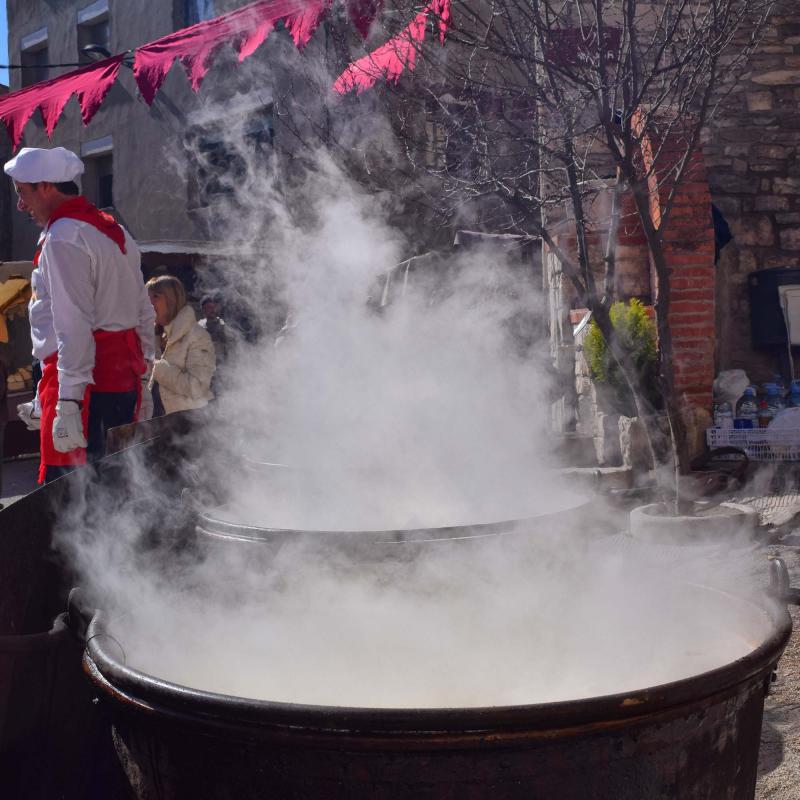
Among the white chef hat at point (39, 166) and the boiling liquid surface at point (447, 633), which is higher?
the white chef hat at point (39, 166)

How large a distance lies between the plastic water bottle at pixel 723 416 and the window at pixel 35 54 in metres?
18.9

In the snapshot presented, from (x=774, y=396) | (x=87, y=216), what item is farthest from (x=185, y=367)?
(x=774, y=396)

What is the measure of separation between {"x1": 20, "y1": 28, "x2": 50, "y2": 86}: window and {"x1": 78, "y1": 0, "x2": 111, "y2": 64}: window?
1552 mm

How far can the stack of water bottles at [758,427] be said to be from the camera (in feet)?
20.6

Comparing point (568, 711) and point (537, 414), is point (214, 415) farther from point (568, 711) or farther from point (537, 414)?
point (568, 711)

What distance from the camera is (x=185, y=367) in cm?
471

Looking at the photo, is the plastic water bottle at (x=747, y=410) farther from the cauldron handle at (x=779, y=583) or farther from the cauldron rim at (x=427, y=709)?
the cauldron rim at (x=427, y=709)

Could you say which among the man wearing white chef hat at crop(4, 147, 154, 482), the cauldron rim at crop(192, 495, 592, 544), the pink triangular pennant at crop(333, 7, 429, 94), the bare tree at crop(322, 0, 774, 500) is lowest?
the cauldron rim at crop(192, 495, 592, 544)

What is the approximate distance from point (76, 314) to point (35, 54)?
68.0 feet

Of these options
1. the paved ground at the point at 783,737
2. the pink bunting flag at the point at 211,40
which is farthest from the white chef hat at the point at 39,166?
the pink bunting flag at the point at 211,40

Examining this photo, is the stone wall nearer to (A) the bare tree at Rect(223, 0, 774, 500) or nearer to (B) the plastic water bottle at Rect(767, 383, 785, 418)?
(A) the bare tree at Rect(223, 0, 774, 500)

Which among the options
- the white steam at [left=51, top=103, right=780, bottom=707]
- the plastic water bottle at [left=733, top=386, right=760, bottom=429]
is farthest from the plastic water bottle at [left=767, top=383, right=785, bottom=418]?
the white steam at [left=51, top=103, right=780, bottom=707]

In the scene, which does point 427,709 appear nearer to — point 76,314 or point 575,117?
point 76,314

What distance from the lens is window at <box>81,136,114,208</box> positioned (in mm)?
19312
